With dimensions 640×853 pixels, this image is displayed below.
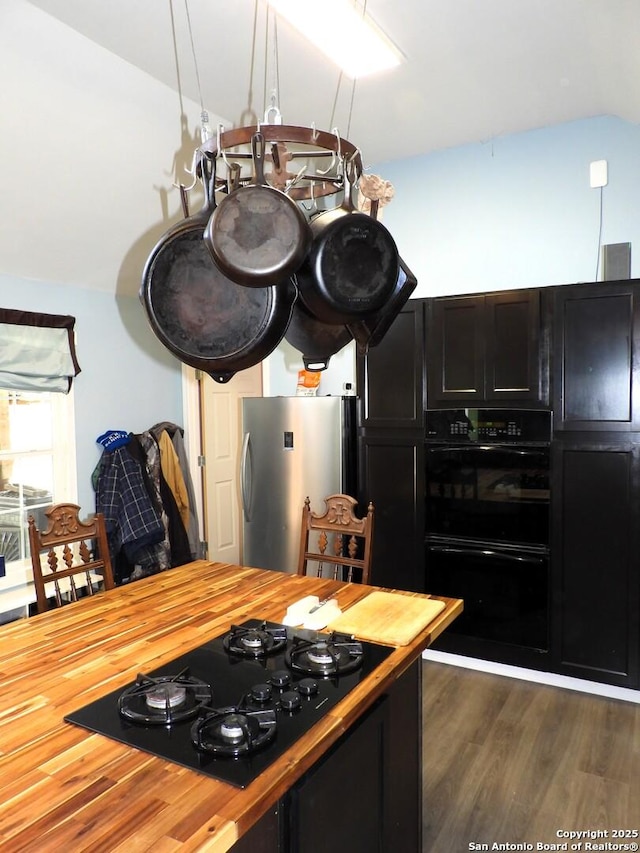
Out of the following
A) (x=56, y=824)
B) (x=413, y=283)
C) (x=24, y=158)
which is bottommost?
(x=56, y=824)

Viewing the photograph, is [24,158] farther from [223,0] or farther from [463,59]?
[463,59]

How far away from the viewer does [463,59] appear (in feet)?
8.75

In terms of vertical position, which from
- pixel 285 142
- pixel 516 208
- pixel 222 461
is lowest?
pixel 222 461

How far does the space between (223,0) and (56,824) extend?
2.51m

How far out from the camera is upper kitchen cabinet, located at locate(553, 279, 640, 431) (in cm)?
296

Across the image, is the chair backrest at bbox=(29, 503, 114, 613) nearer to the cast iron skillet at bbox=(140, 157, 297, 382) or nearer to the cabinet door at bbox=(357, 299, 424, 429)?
the cast iron skillet at bbox=(140, 157, 297, 382)

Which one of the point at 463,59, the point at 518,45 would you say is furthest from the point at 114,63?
the point at 518,45

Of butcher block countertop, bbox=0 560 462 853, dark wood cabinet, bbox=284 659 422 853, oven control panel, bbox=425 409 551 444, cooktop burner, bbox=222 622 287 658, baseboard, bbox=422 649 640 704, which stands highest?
oven control panel, bbox=425 409 551 444

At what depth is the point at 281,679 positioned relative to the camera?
57.6 inches

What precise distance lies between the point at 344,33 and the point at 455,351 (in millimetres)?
1661

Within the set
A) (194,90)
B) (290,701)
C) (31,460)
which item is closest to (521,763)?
(290,701)

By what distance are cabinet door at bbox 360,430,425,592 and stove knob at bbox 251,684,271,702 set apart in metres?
2.23

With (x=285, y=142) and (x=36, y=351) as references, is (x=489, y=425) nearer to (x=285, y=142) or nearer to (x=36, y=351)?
(x=285, y=142)

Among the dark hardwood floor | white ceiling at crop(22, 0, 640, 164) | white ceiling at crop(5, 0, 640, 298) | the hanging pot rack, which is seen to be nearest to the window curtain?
white ceiling at crop(5, 0, 640, 298)
